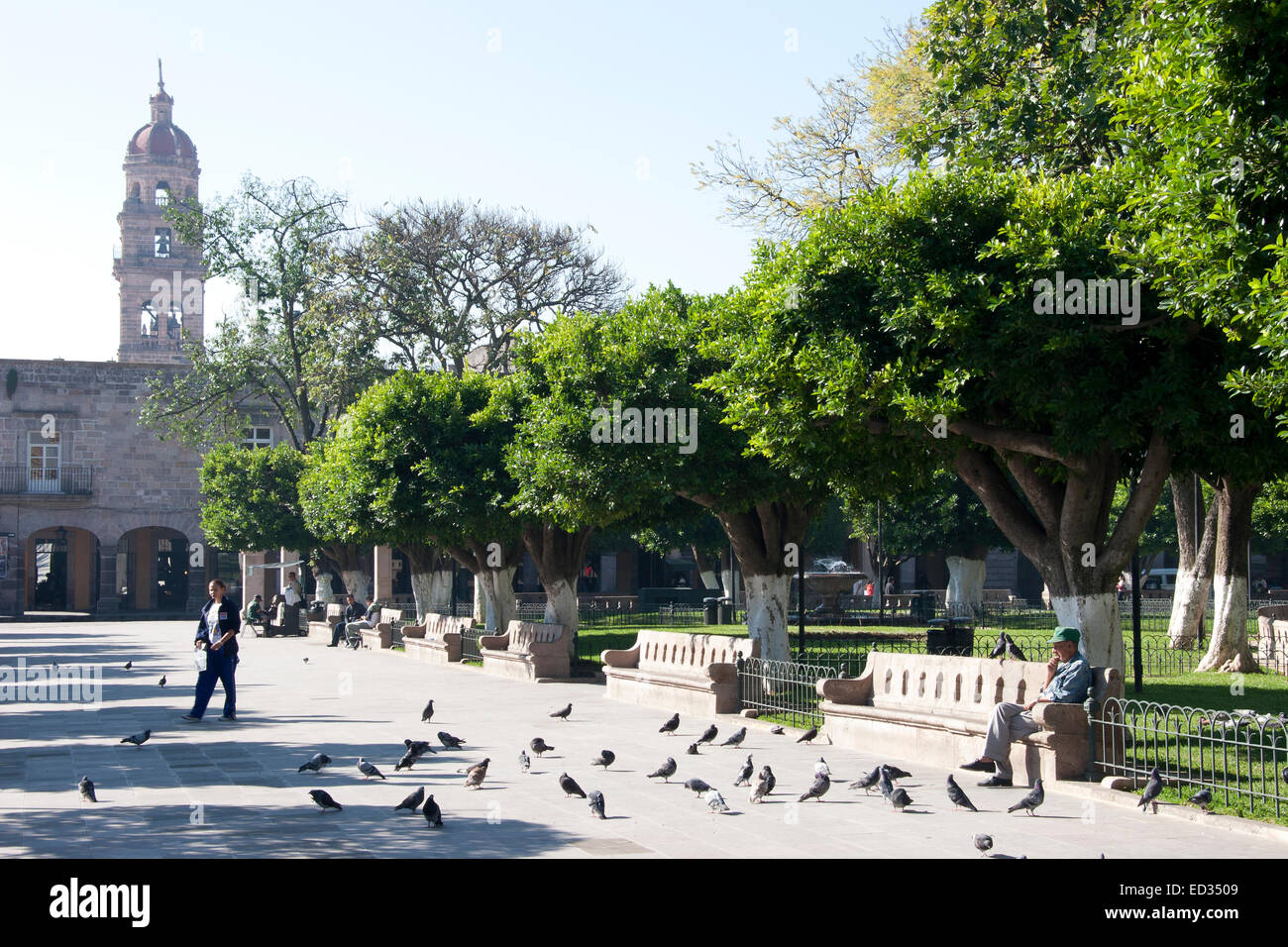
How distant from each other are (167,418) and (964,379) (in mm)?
35951

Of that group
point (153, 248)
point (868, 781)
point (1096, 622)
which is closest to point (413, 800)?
point (868, 781)

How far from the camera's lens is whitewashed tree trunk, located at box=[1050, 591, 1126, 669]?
42.2 ft

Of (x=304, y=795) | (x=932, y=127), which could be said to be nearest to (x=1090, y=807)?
(x=304, y=795)

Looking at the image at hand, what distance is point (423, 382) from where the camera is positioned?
26.9 m

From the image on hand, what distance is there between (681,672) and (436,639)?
454 inches

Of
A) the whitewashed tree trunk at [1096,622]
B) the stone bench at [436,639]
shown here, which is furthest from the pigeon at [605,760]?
the stone bench at [436,639]

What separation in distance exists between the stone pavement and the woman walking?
526 mm

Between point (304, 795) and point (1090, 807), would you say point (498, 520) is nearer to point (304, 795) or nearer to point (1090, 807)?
point (304, 795)

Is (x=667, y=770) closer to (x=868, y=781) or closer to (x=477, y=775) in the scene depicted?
(x=477, y=775)

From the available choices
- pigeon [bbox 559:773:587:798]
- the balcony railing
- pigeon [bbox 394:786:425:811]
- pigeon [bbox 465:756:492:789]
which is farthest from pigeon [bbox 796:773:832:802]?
the balcony railing

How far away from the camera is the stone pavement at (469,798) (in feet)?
25.9

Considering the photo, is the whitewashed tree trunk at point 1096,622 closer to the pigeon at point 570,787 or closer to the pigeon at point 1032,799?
the pigeon at point 1032,799

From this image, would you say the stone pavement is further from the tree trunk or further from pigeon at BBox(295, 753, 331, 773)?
the tree trunk

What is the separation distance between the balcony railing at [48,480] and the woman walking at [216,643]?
126 feet
